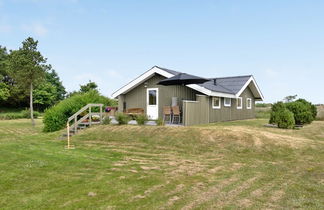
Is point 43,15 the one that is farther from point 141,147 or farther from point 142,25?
point 141,147

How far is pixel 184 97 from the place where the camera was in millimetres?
15336

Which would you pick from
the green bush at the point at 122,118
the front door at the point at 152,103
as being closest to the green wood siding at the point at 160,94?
the front door at the point at 152,103

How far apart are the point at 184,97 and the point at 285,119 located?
6.16 metres

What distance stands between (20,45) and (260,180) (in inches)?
918

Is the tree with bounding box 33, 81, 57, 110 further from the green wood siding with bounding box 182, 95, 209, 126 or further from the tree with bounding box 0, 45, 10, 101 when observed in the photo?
the green wood siding with bounding box 182, 95, 209, 126

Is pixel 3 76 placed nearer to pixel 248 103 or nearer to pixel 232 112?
pixel 232 112

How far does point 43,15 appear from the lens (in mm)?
17094

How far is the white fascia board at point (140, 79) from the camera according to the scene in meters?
15.2

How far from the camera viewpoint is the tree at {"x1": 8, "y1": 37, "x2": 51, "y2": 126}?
20656 mm

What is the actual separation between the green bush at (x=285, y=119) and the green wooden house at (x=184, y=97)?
3791mm

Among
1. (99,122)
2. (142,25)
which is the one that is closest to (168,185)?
(99,122)

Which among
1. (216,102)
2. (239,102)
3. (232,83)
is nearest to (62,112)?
(216,102)

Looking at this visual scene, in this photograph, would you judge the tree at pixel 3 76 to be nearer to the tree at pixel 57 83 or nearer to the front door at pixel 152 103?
the tree at pixel 57 83

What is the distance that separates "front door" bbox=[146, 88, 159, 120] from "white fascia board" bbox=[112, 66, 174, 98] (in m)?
0.98
